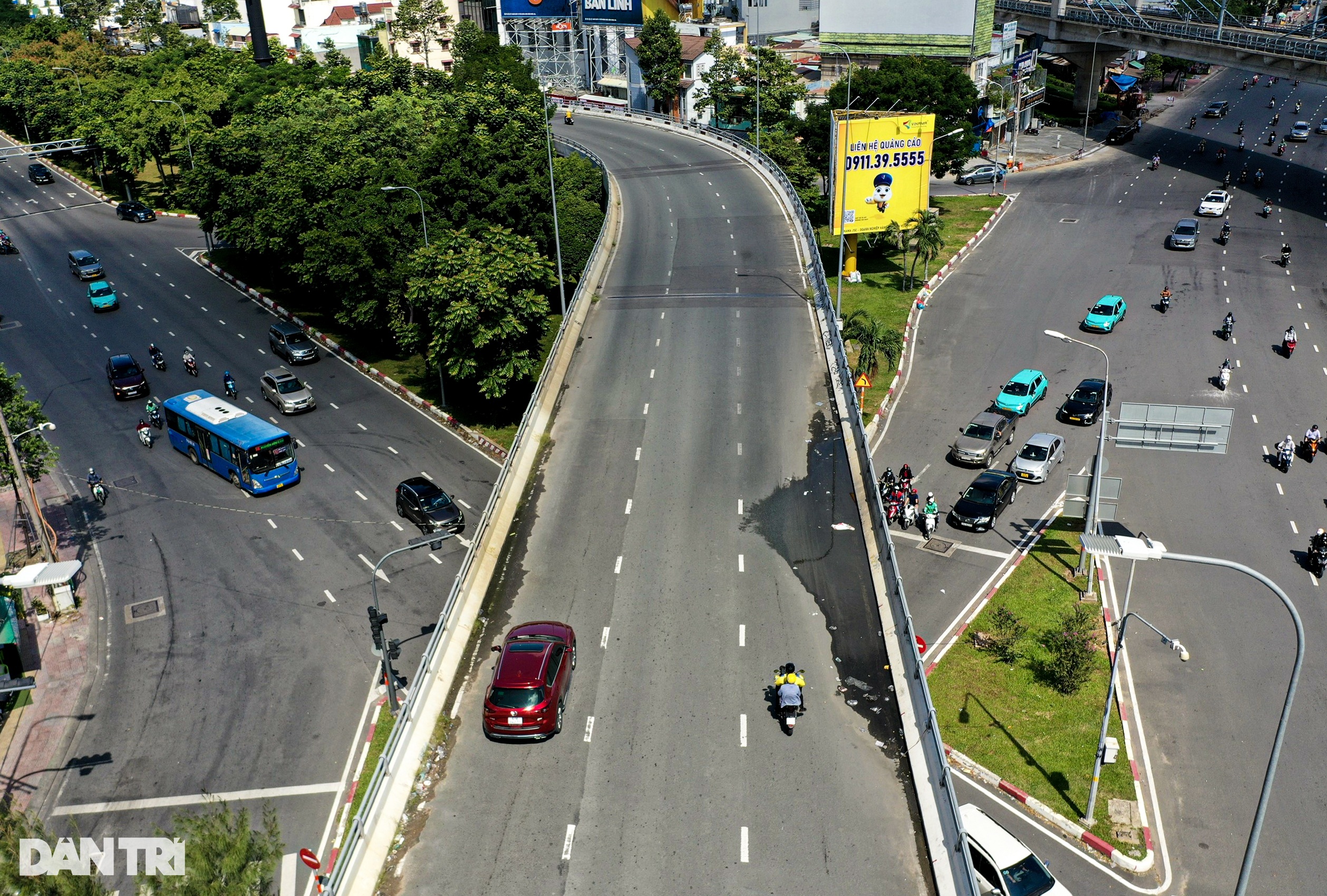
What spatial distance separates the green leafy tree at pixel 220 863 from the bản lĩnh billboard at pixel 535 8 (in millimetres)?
119609

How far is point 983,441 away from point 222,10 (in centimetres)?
16629

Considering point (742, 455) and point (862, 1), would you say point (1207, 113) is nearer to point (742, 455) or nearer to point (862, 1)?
point (862, 1)

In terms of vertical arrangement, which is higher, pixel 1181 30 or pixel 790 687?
pixel 1181 30

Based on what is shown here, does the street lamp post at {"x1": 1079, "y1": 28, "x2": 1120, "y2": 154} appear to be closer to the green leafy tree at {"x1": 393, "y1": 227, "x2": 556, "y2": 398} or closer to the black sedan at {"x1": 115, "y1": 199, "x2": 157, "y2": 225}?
the green leafy tree at {"x1": 393, "y1": 227, "x2": 556, "y2": 398}

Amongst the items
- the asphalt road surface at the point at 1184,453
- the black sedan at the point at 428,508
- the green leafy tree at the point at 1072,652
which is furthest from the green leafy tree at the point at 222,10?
the green leafy tree at the point at 1072,652

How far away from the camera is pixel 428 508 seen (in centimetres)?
4300

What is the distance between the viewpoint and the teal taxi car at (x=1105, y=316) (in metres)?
61.2

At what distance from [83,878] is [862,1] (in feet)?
343

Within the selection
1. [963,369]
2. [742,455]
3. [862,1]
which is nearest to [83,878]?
[742,455]

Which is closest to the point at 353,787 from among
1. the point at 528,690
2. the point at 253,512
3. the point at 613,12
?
the point at 528,690

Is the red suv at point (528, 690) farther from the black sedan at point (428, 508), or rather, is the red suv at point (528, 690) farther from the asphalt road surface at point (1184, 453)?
the black sedan at point (428, 508)

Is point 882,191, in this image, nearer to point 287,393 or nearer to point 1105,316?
point 1105,316

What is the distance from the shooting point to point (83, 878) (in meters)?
17.0

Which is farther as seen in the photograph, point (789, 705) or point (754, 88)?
point (754, 88)
